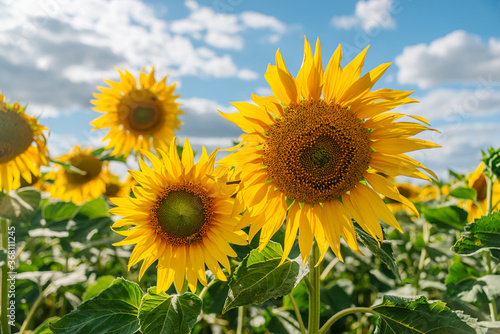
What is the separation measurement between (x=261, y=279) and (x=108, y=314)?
2.25ft

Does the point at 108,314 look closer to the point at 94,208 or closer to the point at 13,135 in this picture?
the point at 94,208

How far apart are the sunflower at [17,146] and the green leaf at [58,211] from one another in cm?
27

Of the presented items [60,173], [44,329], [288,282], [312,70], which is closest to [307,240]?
[288,282]

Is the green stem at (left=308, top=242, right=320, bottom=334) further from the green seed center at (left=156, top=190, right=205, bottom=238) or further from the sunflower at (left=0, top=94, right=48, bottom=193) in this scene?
the sunflower at (left=0, top=94, right=48, bottom=193)

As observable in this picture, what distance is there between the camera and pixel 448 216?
2.62 meters

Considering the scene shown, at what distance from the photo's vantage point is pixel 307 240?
1512mm

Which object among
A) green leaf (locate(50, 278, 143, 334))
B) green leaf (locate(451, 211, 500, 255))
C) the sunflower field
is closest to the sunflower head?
the sunflower field

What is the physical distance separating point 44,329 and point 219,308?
1.08 m

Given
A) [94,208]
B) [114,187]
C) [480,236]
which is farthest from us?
[114,187]

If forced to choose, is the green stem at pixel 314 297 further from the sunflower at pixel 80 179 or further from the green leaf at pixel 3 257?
the sunflower at pixel 80 179

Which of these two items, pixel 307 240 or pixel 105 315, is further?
pixel 105 315

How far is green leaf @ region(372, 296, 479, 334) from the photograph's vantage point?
154 cm

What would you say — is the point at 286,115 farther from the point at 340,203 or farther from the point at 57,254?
the point at 57,254

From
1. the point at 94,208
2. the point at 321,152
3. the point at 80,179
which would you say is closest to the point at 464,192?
the point at 321,152
